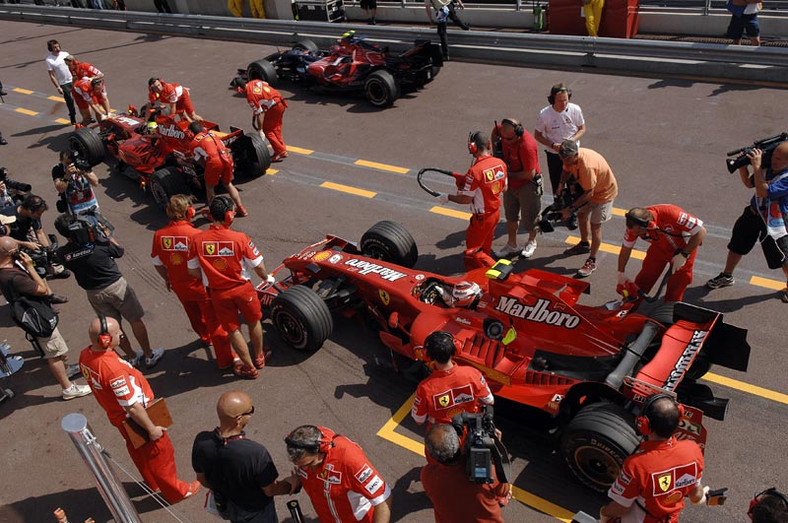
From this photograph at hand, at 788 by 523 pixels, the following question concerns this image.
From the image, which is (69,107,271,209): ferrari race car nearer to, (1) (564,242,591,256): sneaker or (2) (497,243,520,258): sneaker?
(2) (497,243,520,258): sneaker

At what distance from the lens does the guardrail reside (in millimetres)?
11602

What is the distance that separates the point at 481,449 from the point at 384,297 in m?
3.05

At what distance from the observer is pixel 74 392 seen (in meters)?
6.65

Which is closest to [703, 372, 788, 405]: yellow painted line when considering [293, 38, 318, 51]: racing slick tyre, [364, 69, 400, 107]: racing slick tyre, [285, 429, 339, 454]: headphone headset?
[285, 429, 339, 454]: headphone headset

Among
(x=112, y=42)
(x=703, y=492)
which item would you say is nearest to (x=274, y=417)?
(x=703, y=492)

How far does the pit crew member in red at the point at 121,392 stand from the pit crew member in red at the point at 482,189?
3707 mm

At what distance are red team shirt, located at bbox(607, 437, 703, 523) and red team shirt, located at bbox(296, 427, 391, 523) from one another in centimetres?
145

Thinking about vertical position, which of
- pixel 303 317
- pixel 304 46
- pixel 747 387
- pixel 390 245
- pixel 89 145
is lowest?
pixel 747 387

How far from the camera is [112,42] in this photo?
68.8ft

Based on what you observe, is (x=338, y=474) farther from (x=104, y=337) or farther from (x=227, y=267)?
(x=227, y=267)

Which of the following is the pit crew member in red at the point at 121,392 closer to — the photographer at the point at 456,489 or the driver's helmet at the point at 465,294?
the photographer at the point at 456,489

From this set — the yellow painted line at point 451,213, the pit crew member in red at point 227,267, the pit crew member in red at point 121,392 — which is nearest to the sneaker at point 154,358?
the pit crew member in red at point 227,267

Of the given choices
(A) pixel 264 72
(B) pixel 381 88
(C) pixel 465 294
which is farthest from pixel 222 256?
(A) pixel 264 72

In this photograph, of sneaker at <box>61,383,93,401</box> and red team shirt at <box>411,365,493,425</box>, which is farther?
sneaker at <box>61,383,93,401</box>
